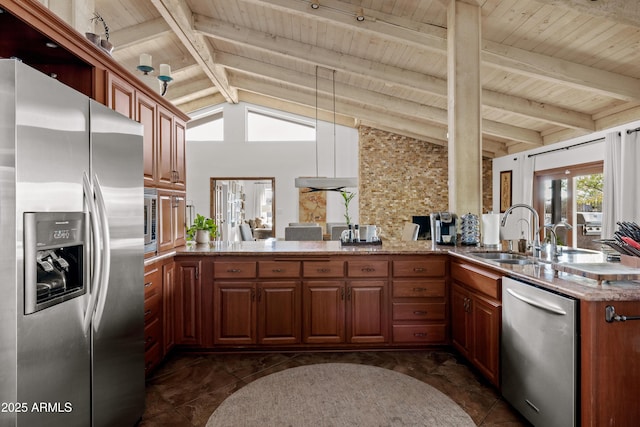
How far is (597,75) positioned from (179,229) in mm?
4493

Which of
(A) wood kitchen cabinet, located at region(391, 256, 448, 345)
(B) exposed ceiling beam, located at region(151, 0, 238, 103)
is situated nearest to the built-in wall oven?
(A) wood kitchen cabinet, located at region(391, 256, 448, 345)

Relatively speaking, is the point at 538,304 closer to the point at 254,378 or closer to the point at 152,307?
the point at 254,378

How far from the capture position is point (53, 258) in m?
1.27

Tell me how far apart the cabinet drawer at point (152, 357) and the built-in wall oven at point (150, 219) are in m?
0.66

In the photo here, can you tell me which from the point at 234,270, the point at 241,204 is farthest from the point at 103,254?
the point at 241,204

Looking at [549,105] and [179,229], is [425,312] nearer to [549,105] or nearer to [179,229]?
[179,229]

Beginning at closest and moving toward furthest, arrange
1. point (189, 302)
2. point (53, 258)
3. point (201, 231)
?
point (53, 258) → point (189, 302) → point (201, 231)

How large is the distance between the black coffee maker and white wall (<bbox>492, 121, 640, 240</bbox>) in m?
0.57

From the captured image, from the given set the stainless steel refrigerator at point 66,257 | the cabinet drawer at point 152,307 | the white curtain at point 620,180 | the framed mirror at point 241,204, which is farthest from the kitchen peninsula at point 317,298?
the framed mirror at point 241,204

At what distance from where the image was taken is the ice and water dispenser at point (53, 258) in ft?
3.72

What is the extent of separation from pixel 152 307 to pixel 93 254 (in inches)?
43.3

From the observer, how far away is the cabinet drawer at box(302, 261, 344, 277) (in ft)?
9.43

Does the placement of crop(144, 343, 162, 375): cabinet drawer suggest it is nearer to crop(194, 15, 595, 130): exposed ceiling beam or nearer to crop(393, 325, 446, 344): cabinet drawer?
crop(393, 325, 446, 344): cabinet drawer

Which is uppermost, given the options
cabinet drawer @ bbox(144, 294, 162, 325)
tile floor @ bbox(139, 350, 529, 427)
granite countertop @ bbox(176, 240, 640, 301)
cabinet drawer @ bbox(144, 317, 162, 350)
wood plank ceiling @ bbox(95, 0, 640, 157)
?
wood plank ceiling @ bbox(95, 0, 640, 157)
